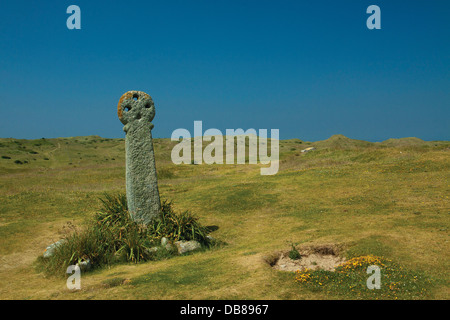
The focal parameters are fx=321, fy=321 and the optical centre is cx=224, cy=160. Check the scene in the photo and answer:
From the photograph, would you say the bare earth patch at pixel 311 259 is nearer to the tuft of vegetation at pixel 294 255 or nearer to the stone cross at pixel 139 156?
the tuft of vegetation at pixel 294 255

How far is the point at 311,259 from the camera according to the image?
999cm

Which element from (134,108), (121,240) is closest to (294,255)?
(121,240)

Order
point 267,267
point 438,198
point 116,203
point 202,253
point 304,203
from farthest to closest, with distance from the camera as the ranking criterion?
point 304,203, point 438,198, point 116,203, point 202,253, point 267,267

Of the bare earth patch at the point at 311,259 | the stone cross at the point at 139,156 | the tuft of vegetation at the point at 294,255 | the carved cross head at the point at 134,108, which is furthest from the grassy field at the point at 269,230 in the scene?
the carved cross head at the point at 134,108

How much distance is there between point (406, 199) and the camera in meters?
16.5

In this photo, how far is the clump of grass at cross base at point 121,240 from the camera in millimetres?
10734

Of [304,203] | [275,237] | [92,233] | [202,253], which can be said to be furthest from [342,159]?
[92,233]

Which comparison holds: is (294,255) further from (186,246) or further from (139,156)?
(139,156)

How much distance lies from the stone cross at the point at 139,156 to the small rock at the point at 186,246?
83.5 inches

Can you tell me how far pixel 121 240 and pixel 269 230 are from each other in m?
6.30

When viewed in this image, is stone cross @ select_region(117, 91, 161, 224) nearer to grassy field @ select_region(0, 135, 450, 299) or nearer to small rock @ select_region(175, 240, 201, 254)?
small rock @ select_region(175, 240, 201, 254)

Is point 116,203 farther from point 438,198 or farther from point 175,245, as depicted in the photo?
point 438,198

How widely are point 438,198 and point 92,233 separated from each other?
15981mm

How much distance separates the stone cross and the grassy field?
3.14m
